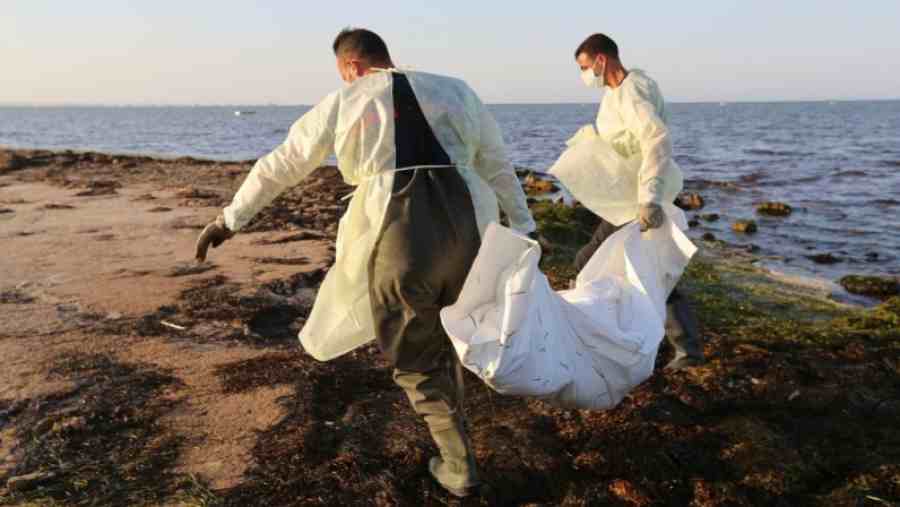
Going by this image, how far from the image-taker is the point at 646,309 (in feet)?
11.0

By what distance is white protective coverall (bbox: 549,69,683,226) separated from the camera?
3869 mm

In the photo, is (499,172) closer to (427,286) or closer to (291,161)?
(427,286)

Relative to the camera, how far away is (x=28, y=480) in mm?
3016

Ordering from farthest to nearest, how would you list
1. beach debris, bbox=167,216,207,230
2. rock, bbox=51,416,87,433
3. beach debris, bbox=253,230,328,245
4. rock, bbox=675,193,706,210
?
rock, bbox=675,193,706,210
beach debris, bbox=167,216,207,230
beach debris, bbox=253,230,328,245
rock, bbox=51,416,87,433

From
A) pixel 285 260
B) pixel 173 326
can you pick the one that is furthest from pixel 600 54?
pixel 285 260

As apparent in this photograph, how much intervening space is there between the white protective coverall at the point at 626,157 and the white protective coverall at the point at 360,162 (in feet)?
4.02

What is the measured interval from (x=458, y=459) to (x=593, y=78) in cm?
237

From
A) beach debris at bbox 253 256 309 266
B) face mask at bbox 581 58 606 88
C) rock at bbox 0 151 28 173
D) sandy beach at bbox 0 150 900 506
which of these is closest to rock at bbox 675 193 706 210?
sandy beach at bbox 0 150 900 506

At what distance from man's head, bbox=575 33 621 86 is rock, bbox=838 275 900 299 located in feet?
17.0

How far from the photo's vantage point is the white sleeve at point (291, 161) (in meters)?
2.70

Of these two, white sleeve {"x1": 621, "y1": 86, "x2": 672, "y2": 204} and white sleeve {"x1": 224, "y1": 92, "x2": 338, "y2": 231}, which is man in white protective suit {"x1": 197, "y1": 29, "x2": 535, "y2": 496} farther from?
white sleeve {"x1": 621, "y1": 86, "x2": 672, "y2": 204}

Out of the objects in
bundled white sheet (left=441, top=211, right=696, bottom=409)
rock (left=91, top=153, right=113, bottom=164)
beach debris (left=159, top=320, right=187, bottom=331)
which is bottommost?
beach debris (left=159, top=320, right=187, bottom=331)

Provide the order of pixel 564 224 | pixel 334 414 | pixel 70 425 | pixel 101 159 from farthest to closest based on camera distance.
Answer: pixel 101 159 → pixel 564 224 → pixel 334 414 → pixel 70 425

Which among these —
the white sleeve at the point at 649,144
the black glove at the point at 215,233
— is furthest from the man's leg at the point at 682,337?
the black glove at the point at 215,233
